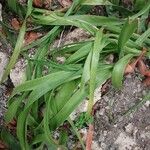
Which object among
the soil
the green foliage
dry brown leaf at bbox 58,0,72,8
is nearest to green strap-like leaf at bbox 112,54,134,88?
the green foliage

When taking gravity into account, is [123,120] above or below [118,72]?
below

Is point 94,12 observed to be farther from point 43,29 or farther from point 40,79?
point 40,79

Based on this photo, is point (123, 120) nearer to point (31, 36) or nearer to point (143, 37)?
point (143, 37)

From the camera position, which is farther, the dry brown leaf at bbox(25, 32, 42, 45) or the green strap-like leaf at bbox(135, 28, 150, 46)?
the dry brown leaf at bbox(25, 32, 42, 45)

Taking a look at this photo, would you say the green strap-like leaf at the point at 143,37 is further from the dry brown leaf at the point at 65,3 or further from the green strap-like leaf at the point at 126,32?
the dry brown leaf at the point at 65,3

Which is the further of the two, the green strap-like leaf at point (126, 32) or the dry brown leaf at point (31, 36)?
the dry brown leaf at point (31, 36)

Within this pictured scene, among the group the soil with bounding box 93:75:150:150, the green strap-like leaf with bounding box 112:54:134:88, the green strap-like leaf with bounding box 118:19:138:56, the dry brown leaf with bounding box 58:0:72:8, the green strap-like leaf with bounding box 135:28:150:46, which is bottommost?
the soil with bounding box 93:75:150:150

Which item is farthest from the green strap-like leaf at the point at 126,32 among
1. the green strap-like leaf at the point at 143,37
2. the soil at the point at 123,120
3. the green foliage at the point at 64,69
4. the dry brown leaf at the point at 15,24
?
the dry brown leaf at the point at 15,24

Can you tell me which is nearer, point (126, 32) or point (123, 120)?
point (126, 32)

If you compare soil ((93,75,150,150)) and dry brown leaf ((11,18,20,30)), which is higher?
dry brown leaf ((11,18,20,30))

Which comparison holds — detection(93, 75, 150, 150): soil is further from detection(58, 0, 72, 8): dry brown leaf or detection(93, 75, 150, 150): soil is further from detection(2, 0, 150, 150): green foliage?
detection(58, 0, 72, 8): dry brown leaf

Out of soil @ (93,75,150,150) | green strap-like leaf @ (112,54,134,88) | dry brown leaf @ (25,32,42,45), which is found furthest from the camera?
dry brown leaf @ (25,32,42,45)

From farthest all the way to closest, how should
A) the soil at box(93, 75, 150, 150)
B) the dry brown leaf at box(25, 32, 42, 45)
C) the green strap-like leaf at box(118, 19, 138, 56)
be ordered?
the dry brown leaf at box(25, 32, 42, 45)
the soil at box(93, 75, 150, 150)
the green strap-like leaf at box(118, 19, 138, 56)

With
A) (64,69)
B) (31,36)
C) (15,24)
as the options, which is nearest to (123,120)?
(64,69)
